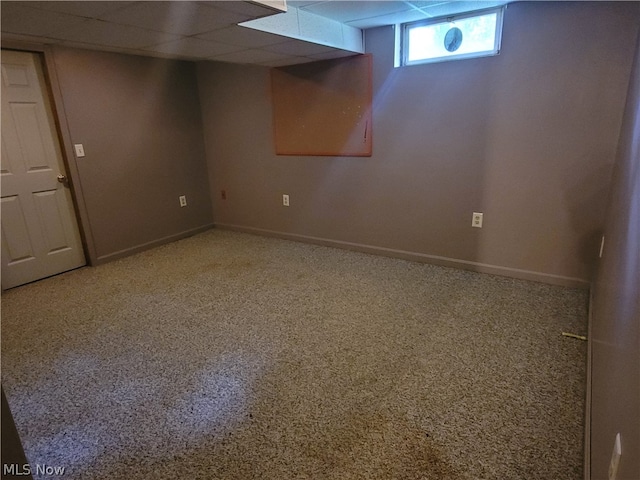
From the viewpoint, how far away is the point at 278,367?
1.94 meters

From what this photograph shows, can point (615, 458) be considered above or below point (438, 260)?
above

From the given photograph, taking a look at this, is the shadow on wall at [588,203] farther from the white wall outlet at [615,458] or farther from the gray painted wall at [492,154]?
the white wall outlet at [615,458]

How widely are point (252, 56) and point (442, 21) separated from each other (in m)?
1.50

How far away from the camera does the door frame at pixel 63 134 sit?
9.62 feet

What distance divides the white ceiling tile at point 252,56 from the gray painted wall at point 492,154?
2.09 feet

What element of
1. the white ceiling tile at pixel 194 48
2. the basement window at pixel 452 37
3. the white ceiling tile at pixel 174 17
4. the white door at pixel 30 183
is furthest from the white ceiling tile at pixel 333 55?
the white door at pixel 30 183

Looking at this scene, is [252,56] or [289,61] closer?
[252,56]

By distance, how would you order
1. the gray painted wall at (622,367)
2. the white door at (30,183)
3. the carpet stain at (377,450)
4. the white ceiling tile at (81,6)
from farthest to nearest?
the white door at (30,183) < the white ceiling tile at (81,6) < the carpet stain at (377,450) < the gray painted wall at (622,367)

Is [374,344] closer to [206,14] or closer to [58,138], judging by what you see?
[206,14]

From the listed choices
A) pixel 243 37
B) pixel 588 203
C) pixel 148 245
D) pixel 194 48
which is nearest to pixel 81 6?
pixel 243 37

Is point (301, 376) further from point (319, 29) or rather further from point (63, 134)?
point (63, 134)

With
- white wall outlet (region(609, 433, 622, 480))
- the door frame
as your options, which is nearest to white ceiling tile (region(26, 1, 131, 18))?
the door frame

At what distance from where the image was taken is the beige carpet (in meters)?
1.41

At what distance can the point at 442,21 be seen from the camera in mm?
2797
